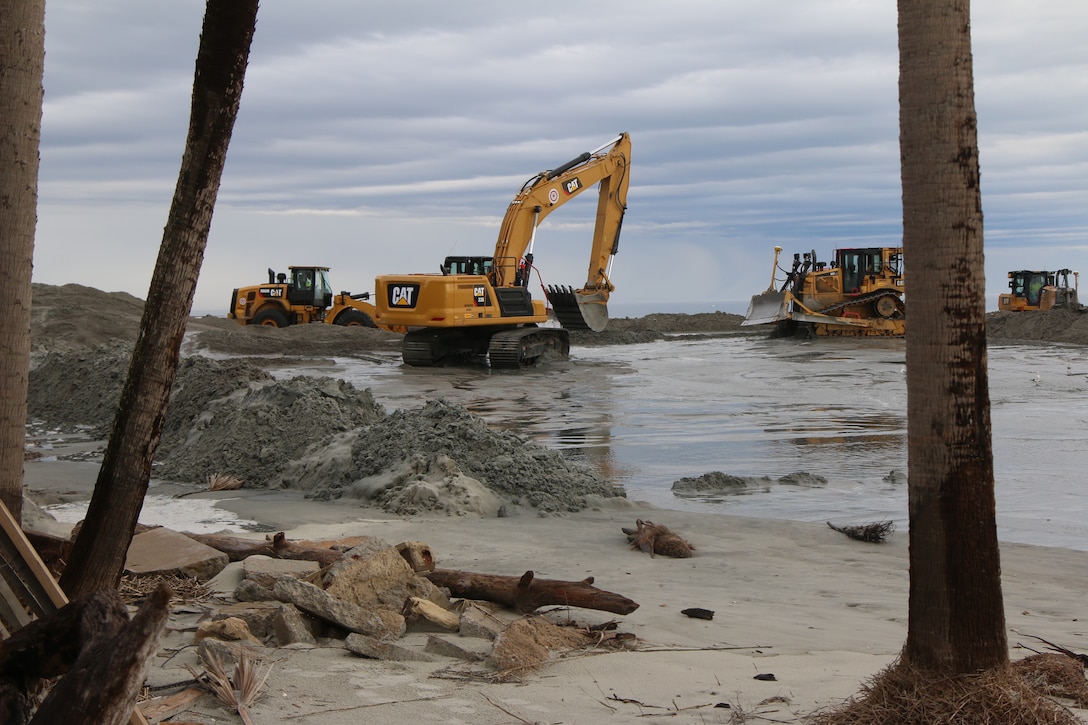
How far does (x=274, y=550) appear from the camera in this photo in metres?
6.31

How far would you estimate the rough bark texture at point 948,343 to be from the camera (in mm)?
3799

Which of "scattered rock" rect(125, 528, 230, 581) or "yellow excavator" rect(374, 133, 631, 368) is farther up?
"yellow excavator" rect(374, 133, 631, 368)

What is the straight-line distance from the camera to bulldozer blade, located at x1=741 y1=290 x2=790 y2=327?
128 feet

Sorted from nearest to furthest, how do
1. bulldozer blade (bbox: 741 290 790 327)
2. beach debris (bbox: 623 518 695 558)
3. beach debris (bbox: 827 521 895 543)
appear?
beach debris (bbox: 623 518 695 558), beach debris (bbox: 827 521 895 543), bulldozer blade (bbox: 741 290 790 327)

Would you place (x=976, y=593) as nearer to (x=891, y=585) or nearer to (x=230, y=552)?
(x=891, y=585)

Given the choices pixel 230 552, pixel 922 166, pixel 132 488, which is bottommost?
pixel 230 552

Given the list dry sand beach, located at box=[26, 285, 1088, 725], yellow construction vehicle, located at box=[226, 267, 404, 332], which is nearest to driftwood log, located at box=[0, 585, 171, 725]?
dry sand beach, located at box=[26, 285, 1088, 725]

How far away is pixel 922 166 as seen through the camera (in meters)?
3.85

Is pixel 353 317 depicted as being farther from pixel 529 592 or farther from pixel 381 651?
pixel 381 651

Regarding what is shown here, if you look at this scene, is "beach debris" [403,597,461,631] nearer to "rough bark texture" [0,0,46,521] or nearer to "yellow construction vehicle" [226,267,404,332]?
"rough bark texture" [0,0,46,521]

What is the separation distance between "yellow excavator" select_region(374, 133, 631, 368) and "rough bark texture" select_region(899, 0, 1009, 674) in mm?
20972

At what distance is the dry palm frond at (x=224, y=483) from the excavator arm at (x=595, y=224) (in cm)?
1582

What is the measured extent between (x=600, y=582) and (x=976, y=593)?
3189 mm

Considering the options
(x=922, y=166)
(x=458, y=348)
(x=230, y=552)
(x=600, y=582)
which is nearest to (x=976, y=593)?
(x=922, y=166)
